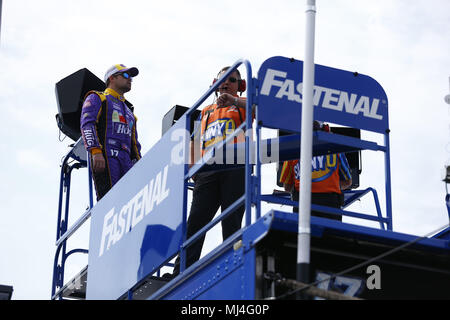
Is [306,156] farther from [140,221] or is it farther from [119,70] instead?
[119,70]

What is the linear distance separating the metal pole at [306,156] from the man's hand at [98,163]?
12.7 ft

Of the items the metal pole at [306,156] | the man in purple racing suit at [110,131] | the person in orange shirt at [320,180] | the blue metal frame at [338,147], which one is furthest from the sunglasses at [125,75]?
the metal pole at [306,156]

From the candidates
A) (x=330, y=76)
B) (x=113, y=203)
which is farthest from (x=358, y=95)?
(x=113, y=203)

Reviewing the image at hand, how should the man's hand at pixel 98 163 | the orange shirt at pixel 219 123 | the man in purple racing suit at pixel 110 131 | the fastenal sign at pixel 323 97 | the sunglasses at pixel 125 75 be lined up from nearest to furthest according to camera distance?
the fastenal sign at pixel 323 97, the orange shirt at pixel 219 123, the man's hand at pixel 98 163, the man in purple racing suit at pixel 110 131, the sunglasses at pixel 125 75

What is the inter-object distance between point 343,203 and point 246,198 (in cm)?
303

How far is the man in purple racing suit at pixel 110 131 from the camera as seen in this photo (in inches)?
368

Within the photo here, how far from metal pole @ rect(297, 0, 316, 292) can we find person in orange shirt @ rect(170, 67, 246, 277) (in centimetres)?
163

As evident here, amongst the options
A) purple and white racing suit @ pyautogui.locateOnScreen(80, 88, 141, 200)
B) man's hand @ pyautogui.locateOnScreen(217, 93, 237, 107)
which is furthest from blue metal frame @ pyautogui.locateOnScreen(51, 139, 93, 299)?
man's hand @ pyautogui.locateOnScreen(217, 93, 237, 107)

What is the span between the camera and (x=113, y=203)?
28.4 ft

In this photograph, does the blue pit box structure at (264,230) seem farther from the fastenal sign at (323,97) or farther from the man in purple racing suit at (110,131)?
the man in purple racing suit at (110,131)

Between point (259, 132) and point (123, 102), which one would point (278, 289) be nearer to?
point (259, 132)

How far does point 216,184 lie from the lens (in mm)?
7836

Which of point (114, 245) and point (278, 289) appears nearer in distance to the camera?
point (278, 289)

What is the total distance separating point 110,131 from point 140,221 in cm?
194
